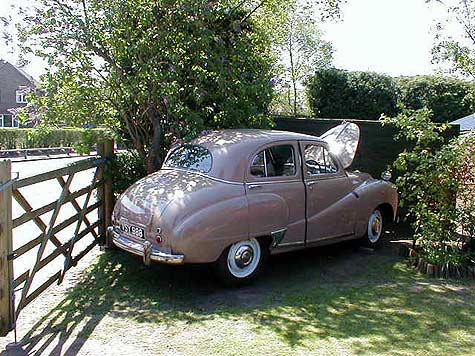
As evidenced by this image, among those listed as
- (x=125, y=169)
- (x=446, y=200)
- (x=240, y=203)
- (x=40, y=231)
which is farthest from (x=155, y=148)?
(x=446, y=200)

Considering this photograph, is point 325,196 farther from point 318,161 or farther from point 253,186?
point 253,186

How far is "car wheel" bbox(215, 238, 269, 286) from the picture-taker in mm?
5711

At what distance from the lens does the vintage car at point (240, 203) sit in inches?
215

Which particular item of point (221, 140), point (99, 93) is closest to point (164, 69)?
point (99, 93)

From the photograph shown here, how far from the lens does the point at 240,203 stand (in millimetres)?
5738

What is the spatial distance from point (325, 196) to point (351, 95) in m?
10.2

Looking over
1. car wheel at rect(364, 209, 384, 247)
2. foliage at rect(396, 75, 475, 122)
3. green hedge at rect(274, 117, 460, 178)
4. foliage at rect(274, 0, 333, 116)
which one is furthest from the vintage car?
foliage at rect(274, 0, 333, 116)

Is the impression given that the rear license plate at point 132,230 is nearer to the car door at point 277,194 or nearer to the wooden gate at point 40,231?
the wooden gate at point 40,231

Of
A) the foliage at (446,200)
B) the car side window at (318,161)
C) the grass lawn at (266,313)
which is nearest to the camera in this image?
the grass lawn at (266,313)

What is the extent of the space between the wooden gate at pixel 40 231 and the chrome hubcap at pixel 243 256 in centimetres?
211

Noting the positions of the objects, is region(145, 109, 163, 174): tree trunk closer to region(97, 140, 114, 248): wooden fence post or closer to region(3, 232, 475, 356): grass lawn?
region(97, 140, 114, 248): wooden fence post

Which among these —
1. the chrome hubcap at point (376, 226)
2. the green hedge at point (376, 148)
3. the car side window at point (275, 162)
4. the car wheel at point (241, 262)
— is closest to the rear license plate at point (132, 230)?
the car wheel at point (241, 262)

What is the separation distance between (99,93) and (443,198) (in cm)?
510

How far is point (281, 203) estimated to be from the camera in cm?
618
